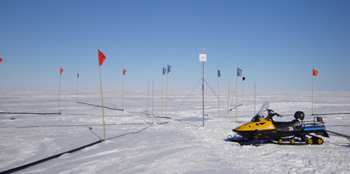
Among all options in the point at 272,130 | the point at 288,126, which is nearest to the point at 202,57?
the point at 272,130

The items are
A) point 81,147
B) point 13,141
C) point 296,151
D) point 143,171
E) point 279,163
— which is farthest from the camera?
point 13,141

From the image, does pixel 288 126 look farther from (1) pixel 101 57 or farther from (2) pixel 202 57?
(1) pixel 101 57

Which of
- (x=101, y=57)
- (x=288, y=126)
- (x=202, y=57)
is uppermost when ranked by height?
(x=202, y=57)

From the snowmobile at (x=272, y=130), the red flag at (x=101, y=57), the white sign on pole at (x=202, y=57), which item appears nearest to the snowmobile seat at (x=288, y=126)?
the snowmobile at (x=272, y=130)

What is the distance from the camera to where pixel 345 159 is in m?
5.50

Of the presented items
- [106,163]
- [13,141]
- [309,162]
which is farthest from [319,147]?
[13,141]

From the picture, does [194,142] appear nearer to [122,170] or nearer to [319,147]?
[122,170]

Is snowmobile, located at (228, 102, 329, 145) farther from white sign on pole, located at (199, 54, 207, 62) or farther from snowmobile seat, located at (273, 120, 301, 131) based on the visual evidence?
white sign on pole, located at (199, 54, 207, 62)

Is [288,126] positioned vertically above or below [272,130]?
above

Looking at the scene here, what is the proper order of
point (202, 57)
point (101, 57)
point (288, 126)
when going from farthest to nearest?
1. point (202, 57)
2. point (101, 57)
3. point (288, 126)

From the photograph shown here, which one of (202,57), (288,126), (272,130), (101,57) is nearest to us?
(272,130)

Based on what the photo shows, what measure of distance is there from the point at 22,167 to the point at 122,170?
260 cm

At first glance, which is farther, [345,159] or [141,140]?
[141,140]

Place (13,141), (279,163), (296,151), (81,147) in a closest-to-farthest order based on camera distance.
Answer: (279,163) < (296,151) < (81,147) < (13,141)
